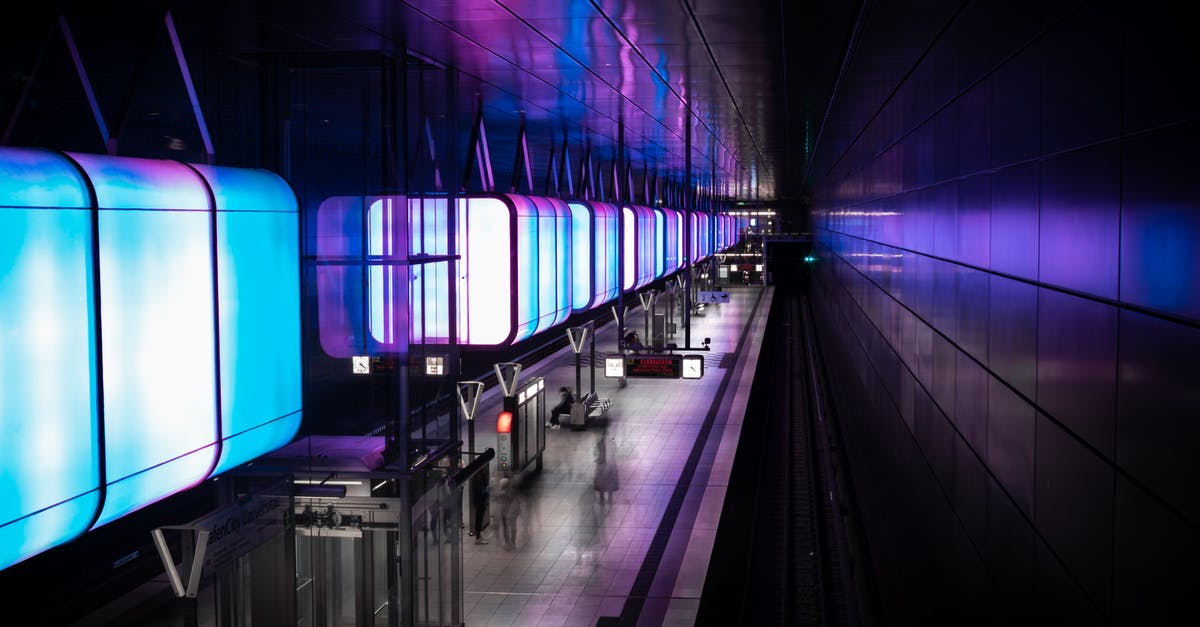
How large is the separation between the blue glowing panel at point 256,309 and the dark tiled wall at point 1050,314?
12.2 feet

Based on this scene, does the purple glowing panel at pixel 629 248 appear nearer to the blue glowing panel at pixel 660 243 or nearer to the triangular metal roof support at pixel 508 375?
the triangular metal roof support at pixel 508 375

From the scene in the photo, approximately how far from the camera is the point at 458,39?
30.3 ft

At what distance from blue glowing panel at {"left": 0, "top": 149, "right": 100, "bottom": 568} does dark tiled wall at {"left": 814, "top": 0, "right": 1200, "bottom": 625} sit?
146 inches

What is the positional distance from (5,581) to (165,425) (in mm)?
13251

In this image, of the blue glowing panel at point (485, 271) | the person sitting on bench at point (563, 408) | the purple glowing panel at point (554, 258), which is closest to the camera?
the blue glowing panel at point (485, 271)

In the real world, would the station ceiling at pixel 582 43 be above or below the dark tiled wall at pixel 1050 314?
above

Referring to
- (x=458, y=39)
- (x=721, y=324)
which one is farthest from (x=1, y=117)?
(x=721, y=324)

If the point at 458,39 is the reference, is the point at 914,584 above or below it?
below

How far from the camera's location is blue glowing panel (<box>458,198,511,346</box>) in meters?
10.5

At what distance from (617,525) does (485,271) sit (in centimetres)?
596

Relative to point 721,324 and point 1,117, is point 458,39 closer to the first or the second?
point 1,117

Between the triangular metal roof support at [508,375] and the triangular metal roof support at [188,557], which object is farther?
the triangular metal roof support at [508,375]

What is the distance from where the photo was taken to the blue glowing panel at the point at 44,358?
11.7ft

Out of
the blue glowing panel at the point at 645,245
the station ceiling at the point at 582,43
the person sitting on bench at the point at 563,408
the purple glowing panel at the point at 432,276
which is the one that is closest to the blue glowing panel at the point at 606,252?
the station ceiling at the point at 582,43
